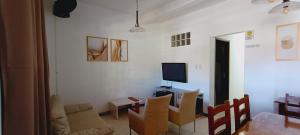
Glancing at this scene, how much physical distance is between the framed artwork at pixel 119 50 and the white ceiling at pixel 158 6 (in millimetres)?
843

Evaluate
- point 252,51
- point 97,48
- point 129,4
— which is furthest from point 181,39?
point 97,48

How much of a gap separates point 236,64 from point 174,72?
6.05ft

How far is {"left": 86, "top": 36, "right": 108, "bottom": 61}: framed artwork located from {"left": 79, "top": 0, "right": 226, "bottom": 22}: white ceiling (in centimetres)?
86

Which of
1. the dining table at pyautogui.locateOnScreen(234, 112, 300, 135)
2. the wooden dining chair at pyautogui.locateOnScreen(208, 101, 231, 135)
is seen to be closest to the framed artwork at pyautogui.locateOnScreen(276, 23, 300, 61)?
the dining table at pyautogui.locateOnScreen(234, 112, 300, 135)

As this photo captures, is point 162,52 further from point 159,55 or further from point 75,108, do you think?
point 75,108

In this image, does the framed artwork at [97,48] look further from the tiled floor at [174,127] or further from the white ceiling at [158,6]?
the tiled floor at [174,127]

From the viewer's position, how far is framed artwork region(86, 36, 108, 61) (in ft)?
12.5

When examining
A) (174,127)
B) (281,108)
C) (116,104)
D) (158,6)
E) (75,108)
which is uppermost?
(158,6)

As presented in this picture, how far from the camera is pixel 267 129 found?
1397mm

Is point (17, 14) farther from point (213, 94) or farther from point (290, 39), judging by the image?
point (213, 94)

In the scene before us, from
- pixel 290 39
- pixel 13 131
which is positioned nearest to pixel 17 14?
pixel 13 131

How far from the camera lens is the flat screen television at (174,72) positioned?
4.36 m

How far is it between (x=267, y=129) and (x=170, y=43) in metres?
3.73

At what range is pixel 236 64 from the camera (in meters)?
4.64
